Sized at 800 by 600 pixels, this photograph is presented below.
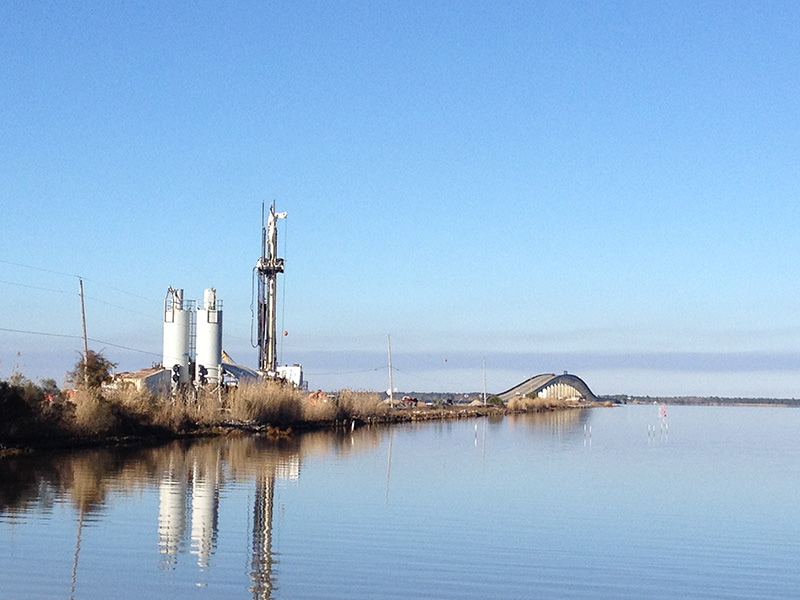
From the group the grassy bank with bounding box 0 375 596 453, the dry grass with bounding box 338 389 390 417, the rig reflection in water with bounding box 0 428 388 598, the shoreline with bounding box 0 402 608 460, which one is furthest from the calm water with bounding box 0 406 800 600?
the dry grass with bounding box 338 389 390 417

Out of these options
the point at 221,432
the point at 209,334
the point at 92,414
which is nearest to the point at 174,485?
the point at 92,414

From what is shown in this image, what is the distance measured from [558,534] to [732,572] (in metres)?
3.91

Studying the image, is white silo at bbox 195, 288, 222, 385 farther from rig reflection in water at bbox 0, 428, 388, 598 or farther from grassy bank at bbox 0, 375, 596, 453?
rig reflection in water at bbox 0, 428, 388, 598

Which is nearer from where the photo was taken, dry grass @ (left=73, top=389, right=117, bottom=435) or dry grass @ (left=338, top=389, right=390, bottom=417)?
dry grass @ (left=73, top=389, right=117, bottom=435)

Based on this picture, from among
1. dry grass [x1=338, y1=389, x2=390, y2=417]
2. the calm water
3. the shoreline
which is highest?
dry grass [x1=338, y1=389, x2=390, y2=417]

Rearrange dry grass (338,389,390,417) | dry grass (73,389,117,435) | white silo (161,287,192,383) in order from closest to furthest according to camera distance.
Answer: dry grass (73,389,117,435) < white silo (161,287,192,383) < dry grass (338,389,390,417)

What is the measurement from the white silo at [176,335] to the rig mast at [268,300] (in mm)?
8963

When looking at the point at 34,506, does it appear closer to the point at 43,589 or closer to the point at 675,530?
the point at 43,589

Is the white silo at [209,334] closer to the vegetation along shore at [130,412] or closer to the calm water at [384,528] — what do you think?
the vegetation along shore at [130,412]

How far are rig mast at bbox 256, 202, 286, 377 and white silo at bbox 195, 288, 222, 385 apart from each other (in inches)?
285

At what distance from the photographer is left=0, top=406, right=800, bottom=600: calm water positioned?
13888mm

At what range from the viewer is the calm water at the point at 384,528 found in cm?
1389

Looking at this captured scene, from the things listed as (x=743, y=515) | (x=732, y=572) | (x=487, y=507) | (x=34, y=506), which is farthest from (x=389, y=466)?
(x=732, y=572)

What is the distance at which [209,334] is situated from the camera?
187 ft
